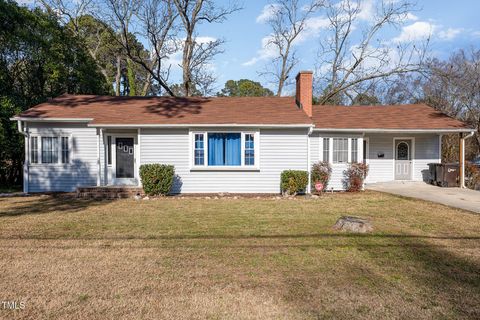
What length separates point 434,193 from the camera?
12641 mm

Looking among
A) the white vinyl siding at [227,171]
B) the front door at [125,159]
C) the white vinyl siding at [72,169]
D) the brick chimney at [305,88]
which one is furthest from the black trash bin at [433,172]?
the white vinyl siding at [72,169]

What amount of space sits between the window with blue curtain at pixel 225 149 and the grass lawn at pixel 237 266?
13.7 ft

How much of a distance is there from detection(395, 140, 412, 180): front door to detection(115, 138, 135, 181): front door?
501 inches

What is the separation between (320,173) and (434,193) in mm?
4486

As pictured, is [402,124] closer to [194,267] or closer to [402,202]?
[402,202]

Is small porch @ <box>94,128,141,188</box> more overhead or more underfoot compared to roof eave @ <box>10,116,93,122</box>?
more underfoot

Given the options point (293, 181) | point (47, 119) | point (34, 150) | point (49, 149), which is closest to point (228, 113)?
point (293, 181)

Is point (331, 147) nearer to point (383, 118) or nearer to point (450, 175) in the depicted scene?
point (383, 118)

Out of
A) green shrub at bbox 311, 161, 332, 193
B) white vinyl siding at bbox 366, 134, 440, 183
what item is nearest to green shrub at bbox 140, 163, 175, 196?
green shrub at bbox 311, 161, 332, 193

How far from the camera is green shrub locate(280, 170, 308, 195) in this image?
12.2 meters

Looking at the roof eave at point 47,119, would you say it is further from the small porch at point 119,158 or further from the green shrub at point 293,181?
the green shrub at point 293,181

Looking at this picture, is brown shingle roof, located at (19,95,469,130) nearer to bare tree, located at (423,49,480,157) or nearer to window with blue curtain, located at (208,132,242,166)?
window with blue curtain, located at (208,132,242,166)

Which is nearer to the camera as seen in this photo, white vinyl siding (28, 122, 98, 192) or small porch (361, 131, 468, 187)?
white vinyl siding (28, 122, 98, 192)

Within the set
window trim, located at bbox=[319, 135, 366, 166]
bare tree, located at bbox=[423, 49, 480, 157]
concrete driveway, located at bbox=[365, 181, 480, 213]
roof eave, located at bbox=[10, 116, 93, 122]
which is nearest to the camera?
concrete driveway, located at bbox=[365, 181, 480, 213]
